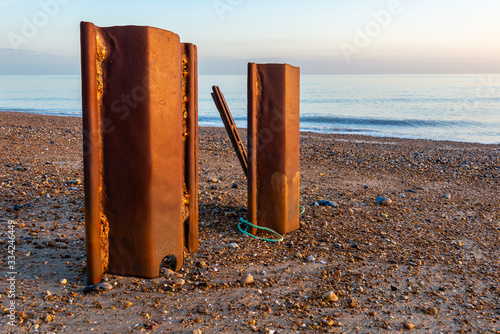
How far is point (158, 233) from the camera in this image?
3.16 m

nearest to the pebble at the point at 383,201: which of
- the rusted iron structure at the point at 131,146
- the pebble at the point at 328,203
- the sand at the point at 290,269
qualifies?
the sand at the point at 290,269

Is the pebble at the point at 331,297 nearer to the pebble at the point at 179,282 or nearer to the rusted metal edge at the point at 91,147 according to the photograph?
the pebble at the point at 179,282

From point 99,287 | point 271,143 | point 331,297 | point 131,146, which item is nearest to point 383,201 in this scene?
point 271,143

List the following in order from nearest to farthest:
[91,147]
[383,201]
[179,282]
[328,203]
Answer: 1. [91,147]
2. [179,282]
3. [328,203]
4. [383,201]

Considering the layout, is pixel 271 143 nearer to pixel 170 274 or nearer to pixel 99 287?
pixel 170 274

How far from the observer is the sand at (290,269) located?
2721 mm

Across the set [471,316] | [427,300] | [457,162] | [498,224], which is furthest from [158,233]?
[457,162]

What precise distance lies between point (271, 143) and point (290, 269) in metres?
1.31

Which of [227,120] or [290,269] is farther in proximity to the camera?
[227,120]

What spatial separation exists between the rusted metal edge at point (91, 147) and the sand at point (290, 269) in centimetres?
25

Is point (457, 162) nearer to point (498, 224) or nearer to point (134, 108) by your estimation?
point (498, 224)

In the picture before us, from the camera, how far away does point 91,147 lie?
2.92 m

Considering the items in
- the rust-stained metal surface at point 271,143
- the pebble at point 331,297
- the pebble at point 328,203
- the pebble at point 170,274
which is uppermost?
the rust-stained metal surface at point 271,143

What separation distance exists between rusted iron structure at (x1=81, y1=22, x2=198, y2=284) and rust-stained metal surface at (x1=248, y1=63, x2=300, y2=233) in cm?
109
